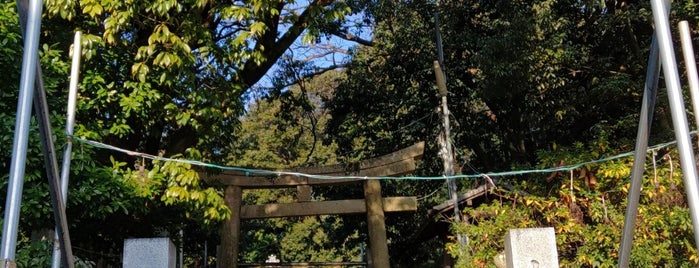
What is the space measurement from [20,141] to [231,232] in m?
6.92

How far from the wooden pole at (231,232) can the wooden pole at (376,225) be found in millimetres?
2102

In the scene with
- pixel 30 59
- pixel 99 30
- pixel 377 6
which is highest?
pixel 377 6

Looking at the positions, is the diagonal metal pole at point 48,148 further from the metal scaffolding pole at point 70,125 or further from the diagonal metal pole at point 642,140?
the diagonal metal pole at point 642,140

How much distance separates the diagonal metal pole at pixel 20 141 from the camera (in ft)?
11.1

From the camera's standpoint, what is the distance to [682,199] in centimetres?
699

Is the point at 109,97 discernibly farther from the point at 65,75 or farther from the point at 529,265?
the point at 529,265

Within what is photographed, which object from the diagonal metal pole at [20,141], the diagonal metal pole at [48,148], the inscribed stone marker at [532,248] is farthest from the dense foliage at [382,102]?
the inscribed stone marker at [532,248]

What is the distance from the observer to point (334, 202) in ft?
Result: 35.2

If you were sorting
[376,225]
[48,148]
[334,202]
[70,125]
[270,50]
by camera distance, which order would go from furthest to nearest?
1. [334,202]
2. [376,225]
3. [270,50]
4. [70,125]
5. [48,148]

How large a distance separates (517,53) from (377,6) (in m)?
2.58

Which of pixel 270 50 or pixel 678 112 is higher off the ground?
pixel 270 50

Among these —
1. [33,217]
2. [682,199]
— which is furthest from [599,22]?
[33,217]

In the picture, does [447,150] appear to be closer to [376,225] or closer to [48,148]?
[376,225]

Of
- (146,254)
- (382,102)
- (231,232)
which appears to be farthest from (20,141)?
(382,102)
